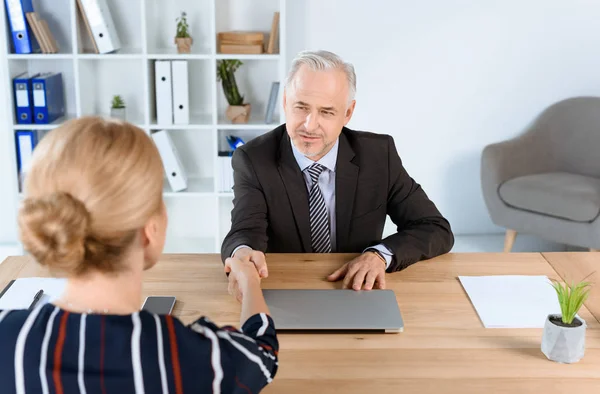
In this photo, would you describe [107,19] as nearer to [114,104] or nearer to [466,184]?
[114,104]

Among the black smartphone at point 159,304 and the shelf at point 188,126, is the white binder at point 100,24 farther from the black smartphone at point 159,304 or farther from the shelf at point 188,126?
the black smartphone at point 159,304

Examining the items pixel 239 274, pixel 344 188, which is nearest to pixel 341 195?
pixel 344 188

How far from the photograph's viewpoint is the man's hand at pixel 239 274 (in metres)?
1.71

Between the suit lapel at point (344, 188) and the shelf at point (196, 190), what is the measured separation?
5.89 ft

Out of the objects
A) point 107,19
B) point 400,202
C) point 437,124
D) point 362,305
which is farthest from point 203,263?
point 437,124

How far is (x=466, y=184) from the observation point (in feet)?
15.1

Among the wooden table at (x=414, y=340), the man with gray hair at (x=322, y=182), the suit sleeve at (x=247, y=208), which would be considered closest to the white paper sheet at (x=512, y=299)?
the wooden table at (x=414, y=340)

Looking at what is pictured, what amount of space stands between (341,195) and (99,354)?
139 centimetres

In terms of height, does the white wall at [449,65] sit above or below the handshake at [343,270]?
above

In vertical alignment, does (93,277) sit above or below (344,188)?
above

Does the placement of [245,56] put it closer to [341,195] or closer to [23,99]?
[23,99]

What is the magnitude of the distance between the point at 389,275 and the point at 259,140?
66 cm

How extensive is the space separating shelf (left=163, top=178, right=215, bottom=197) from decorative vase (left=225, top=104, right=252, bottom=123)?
39 centimetres

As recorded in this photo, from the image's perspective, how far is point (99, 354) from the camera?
1071 millimetres
